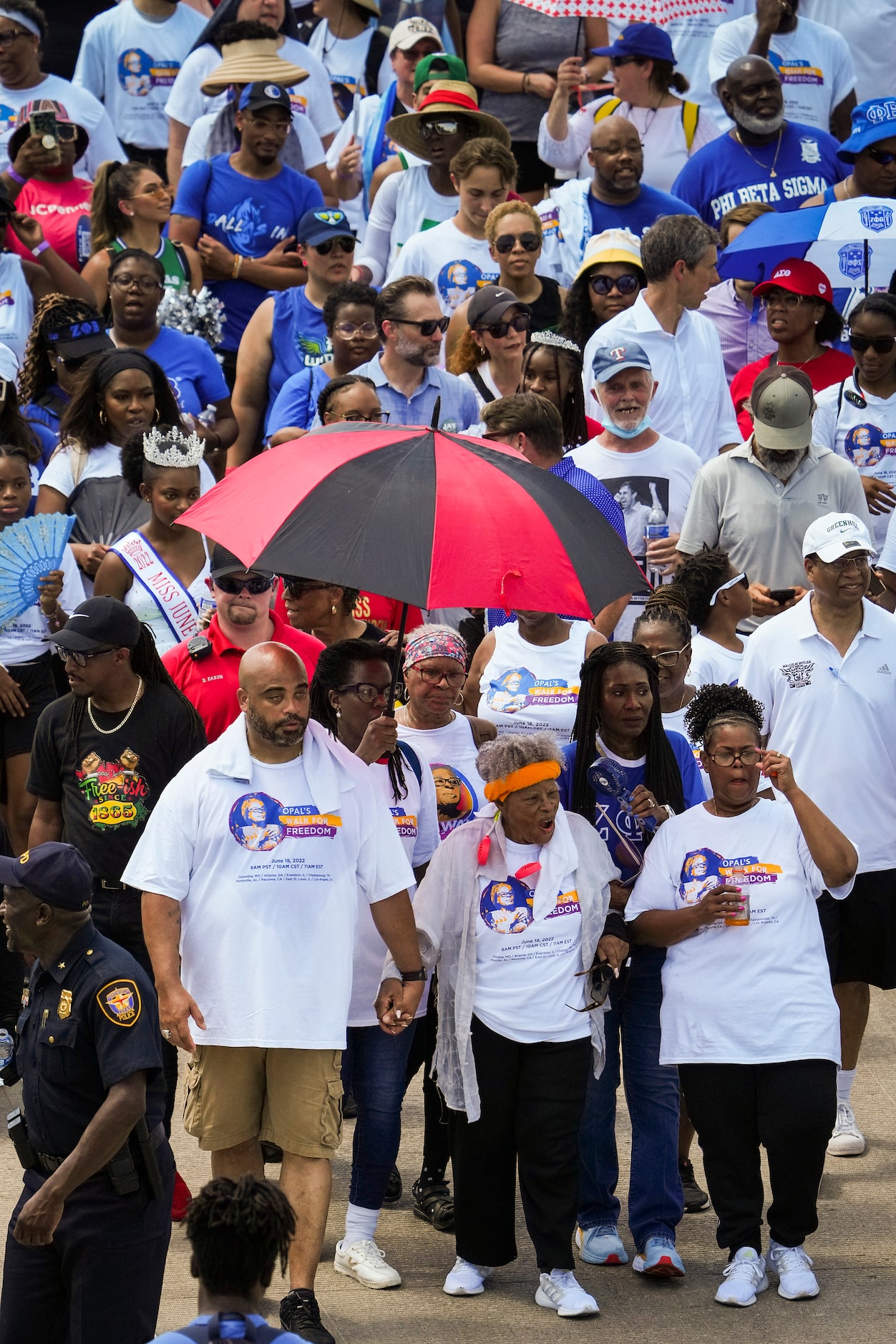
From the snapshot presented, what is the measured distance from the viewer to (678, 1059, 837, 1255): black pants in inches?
218

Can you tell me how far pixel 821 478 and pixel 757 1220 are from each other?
3.31 metres

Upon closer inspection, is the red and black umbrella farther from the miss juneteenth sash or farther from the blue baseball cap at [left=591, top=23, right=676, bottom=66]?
the blue baseball cap at [left=591, top=23, right=676, bottom=66]

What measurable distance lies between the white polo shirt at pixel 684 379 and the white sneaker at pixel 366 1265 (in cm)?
430

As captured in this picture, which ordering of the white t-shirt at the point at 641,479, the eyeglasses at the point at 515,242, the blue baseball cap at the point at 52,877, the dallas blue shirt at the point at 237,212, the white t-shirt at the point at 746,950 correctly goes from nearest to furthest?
the blue baseball cap at the point at 52,877 → the white t-shirt at the point at 746,950 → the white t-shirt at the point at 641,479 → the eyeglasses at the point at 515,242 → the dallas blue shirt at the point at 237,212

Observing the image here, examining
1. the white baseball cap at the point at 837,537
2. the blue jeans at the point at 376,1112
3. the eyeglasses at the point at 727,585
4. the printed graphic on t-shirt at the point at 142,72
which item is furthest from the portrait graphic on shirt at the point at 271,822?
the printed graphic on t-shirt at the point at 142,72

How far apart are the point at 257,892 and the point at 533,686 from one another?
167 centimetres


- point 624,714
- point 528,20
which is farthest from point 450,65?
point 624,714

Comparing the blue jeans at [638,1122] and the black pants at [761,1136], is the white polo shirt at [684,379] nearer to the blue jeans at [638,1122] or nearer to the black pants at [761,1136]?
the blue jeans at [638,1122]

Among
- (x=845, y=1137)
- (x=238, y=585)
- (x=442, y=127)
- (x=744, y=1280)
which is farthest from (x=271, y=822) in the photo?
(x=442, y=127)

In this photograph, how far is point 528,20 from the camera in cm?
1207

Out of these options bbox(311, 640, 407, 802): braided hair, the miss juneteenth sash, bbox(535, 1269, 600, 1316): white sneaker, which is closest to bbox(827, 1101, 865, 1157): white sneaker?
bbox(535, 1269, 600, 1316): white sneaker

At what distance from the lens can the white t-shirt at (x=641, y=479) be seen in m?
7.89

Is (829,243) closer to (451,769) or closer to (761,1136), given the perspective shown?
(451,769)

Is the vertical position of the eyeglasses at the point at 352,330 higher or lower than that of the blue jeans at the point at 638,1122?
higher
